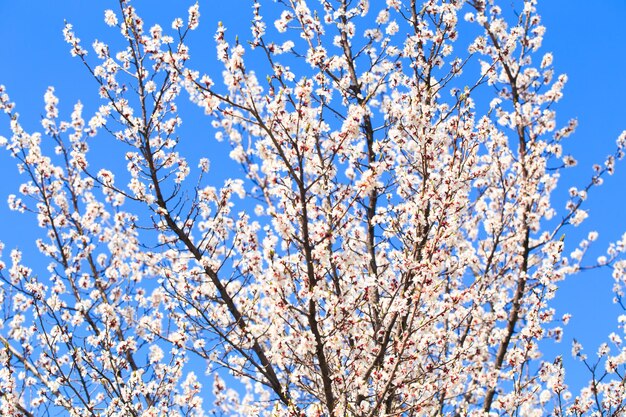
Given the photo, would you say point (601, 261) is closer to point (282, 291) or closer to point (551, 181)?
point (551, 181)

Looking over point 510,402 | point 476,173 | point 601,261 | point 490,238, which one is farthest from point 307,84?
point 601,261

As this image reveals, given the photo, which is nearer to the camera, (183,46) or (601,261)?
(183,46)

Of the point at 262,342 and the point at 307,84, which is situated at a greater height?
the point at 307,84

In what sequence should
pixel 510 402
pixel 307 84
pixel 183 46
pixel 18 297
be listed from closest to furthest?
1. pixel 307 84
2. pixel 183 46
3. pixel 510 402
4. pixel 18 297

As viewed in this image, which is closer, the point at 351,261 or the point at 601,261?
the point at 351,261

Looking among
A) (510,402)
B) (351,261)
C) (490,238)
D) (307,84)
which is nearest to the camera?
(307,84)

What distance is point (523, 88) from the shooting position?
10086 mm

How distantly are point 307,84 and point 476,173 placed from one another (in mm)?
2335

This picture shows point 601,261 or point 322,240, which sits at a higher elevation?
point 601,261

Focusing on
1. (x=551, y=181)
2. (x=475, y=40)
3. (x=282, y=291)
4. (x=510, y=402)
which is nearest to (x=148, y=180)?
(x=282, y=291)

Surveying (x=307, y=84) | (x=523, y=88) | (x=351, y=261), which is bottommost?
(x=351, y=261)

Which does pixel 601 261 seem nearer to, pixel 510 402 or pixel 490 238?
pixel 490 238

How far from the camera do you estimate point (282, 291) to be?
506 cm

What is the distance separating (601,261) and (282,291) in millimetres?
6607
